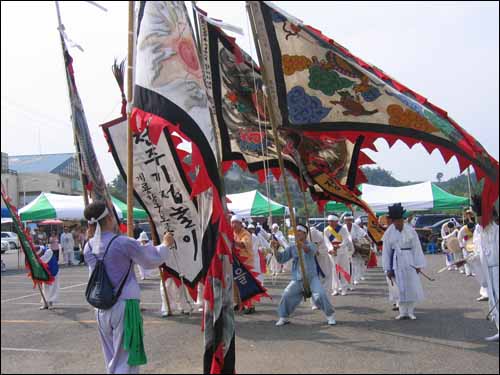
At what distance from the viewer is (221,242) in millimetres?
5535

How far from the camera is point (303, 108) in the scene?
803cm

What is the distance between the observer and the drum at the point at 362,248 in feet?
47.4

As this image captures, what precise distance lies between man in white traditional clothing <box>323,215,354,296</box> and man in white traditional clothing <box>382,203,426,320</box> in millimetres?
3379

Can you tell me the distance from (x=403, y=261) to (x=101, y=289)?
5.87m

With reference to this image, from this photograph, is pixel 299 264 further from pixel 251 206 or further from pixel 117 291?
pixel 251 206

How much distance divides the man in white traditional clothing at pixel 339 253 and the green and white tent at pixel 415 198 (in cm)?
899

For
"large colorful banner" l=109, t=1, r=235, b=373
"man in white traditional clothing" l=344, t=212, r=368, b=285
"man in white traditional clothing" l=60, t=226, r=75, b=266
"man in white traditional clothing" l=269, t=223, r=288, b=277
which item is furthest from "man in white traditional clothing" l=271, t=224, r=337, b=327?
"man in white traditional clothing" l=60, t=226, r=75, b=266

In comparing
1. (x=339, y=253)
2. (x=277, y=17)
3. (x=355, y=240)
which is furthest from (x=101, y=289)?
(x=355, y=240)

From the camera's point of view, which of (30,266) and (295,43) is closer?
(295,43)

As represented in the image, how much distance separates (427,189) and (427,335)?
16933 mm

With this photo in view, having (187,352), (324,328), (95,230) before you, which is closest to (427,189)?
(324,328)

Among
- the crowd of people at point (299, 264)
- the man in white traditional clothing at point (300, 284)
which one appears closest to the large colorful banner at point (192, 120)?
the crowd of people at point (299, 264)

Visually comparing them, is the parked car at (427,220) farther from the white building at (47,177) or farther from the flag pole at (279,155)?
the flag pole at (279,155)

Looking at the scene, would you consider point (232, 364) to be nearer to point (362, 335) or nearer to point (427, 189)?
point (362, 335)
